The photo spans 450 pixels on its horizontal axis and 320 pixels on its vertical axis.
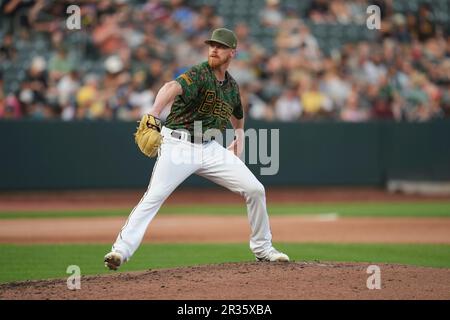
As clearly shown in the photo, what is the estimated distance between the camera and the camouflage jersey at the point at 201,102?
270 inches

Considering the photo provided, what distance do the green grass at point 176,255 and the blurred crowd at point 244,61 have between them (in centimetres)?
680

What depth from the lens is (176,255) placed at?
9.47m

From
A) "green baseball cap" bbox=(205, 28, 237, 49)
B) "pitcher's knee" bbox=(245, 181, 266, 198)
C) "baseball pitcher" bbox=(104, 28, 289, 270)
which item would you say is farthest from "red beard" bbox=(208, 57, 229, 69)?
"pitcher's knee" bbox=(245, 181, 266, 198)

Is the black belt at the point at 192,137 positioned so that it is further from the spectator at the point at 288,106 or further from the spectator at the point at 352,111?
the spectator at the point at 352,111

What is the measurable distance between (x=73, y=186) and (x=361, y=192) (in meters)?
6.69

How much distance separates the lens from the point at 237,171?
7.11 m

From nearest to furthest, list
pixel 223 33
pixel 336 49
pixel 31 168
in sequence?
pixel 223 33
pixel 31 168
pixel 336 49

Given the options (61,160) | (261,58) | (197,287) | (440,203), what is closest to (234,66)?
(261,58)

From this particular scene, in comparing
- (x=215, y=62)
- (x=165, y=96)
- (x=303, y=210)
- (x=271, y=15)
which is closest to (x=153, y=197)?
(x=165, y=96)

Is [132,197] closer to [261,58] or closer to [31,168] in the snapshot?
[31,168]

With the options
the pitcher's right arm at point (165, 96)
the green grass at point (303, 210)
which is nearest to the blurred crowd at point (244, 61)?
the green grass at point (303, 210)

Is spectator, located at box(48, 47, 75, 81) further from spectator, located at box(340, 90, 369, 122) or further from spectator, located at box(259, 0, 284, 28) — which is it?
spectator, located at box(340, 90, 369, 122)

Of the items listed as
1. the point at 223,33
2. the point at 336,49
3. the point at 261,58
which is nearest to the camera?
the point at 223,33

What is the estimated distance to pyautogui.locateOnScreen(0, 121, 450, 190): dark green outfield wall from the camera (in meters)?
16.6
